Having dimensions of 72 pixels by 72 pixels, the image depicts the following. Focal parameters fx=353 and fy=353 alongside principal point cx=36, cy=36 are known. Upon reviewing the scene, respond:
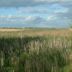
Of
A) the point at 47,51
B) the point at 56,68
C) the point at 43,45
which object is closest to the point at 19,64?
the point at 56,68

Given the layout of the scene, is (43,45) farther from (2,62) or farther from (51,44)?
(2,62)

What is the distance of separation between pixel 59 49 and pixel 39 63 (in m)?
2.18

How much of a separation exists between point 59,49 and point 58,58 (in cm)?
111

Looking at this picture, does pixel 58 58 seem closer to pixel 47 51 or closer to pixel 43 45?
pixel 47 51

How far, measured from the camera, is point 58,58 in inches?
405

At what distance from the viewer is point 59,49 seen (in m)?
11.4

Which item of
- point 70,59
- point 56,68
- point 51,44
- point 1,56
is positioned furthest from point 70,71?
point 51,44

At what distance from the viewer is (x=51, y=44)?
12.2 metres

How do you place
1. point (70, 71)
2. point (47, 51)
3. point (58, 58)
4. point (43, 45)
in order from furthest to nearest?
point (43, 45) → point (47, 51) → point (58, 58) → point (70, 71)

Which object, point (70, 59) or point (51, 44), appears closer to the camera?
point (70, 59)

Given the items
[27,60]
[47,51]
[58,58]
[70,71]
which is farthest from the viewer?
[47,51]

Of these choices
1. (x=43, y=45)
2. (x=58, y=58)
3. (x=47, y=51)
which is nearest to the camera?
(x=58, y=58)

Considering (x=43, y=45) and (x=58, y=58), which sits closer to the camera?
(x=58, y=58)

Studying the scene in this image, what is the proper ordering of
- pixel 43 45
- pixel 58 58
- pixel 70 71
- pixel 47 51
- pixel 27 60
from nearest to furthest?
1. pixel 70 71
2. pixel 27 60
3. pixel 58 58
4. pixel 47 51
5. pixel 43 45
